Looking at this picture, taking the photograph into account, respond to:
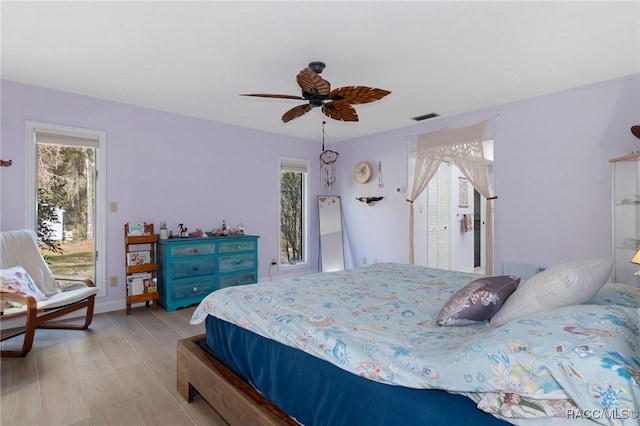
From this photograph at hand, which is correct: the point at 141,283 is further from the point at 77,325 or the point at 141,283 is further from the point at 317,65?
the point at 317,65

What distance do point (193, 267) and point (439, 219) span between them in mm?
3880

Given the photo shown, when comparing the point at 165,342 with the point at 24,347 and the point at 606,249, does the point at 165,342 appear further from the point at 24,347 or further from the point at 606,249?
the point at 606,249

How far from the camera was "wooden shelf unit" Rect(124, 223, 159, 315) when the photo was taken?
150 inches

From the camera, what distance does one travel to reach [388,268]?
3.02 meters

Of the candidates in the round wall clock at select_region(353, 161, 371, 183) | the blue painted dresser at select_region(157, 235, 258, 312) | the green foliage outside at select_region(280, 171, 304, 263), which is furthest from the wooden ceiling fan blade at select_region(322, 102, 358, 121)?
the green foliage outside at select_region(280, 171, 304, 263)

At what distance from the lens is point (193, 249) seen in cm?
411

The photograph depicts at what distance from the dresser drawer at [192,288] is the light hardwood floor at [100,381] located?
2.02 ft

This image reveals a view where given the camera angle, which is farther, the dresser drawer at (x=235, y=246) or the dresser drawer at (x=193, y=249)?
the dresser drawer at (x=235, y=246)

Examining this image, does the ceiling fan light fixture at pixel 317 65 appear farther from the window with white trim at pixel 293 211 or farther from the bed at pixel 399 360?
the window with white trim at pixel 293 211

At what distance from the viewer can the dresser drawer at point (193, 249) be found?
3971 millimetres

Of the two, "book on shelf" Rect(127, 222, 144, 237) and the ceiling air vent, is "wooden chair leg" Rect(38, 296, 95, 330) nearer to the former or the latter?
"book on shelf" Rect(127, 222, 144, 237)

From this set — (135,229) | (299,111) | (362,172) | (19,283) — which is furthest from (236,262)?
(362,172)

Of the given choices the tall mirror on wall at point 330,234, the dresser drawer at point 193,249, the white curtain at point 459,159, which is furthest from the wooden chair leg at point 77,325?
the white curtain at point 459,159

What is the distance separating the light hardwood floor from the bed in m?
0.19
